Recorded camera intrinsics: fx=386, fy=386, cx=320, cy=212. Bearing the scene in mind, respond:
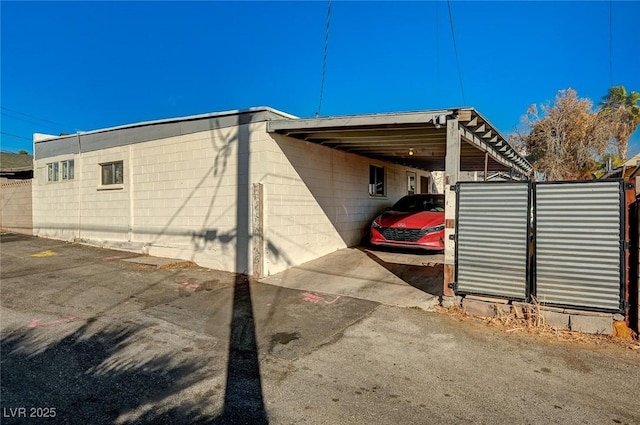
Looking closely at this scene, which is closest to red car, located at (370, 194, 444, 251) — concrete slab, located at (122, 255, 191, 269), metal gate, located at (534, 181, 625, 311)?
metal gate, located at (534, 181, 625, 311)

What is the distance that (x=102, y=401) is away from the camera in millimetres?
3279

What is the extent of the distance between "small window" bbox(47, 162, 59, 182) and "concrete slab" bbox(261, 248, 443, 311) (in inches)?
389

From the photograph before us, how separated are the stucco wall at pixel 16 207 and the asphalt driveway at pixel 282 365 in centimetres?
Result: 955

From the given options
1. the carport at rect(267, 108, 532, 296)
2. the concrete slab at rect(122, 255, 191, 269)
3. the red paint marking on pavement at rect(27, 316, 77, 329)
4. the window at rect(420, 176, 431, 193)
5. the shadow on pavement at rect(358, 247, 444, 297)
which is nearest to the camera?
the red paint marking on pavement at rect(27, 316, 77, 329)

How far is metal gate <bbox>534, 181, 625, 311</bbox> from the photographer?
15.7 feet

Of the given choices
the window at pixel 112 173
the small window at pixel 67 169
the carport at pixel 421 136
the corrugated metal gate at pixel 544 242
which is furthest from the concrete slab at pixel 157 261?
the corrugated metal gate at pixel 544 242

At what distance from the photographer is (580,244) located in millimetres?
4973

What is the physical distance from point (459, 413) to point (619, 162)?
71.8 ft

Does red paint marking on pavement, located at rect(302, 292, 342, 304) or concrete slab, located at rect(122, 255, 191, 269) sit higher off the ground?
concrete slab, located at rect(122, 255, 191, 269)

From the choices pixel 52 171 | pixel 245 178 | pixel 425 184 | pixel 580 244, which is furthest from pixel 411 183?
pixel 52 171

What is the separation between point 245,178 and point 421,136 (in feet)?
12.6

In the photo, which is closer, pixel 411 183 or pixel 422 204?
pixel 422 204

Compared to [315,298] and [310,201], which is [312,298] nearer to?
[315,298]

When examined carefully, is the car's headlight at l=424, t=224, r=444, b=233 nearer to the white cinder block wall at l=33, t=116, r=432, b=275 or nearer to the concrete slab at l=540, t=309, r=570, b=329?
the white cinder block wall at l=33, t=116, r=432, b=275
